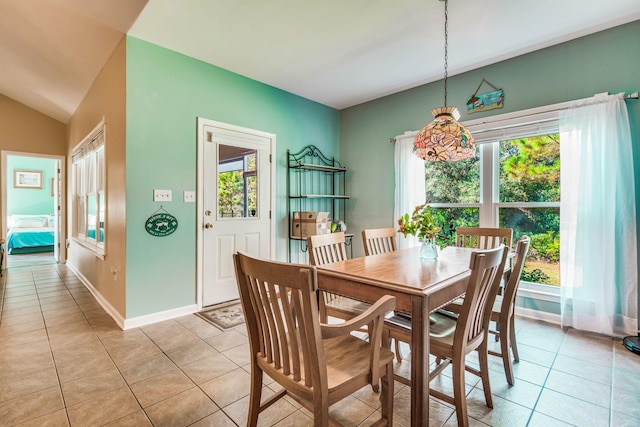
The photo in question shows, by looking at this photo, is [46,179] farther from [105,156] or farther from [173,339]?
[173,339]

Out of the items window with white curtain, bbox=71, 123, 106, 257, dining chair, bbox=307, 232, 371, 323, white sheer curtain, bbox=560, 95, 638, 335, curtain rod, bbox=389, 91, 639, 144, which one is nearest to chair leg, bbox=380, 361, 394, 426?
dining chair, bbox=307, 232, 371, 323

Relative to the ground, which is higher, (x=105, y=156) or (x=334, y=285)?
(x=105, y=156)

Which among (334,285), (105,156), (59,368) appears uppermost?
(105,156)

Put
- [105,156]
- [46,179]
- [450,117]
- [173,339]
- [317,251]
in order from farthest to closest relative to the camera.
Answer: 1. [46,179]
2. [105,156]
3. [173,339]
4. [317,251]
5. [450,117]

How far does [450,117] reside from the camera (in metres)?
2.04

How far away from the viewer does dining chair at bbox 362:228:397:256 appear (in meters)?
2.59

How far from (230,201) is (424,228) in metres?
2.20

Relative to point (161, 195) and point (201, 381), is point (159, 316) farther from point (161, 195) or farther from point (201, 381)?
point (201, 381)

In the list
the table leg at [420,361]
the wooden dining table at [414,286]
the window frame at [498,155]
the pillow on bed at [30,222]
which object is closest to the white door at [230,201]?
the wooden dining table at [414,286]

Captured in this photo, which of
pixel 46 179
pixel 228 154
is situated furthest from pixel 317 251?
pixel 46 179

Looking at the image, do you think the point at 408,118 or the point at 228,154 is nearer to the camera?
the point at 228,154

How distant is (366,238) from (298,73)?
2075 mm

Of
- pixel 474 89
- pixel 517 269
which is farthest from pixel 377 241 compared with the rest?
pixel 474 89

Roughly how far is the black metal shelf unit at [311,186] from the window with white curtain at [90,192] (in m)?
2.11
